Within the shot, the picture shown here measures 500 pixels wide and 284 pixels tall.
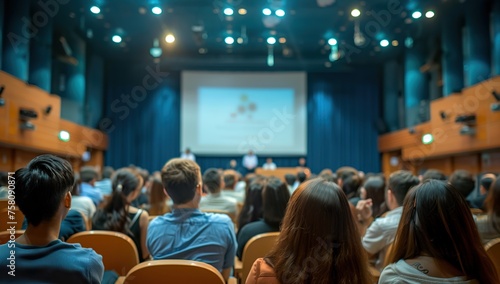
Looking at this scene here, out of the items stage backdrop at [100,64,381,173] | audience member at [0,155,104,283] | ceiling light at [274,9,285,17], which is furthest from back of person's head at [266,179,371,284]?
stage backdrop at [100,64,381,173]

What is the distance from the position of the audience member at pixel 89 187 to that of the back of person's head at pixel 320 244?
3.77m

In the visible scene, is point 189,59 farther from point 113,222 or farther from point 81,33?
point 113,222

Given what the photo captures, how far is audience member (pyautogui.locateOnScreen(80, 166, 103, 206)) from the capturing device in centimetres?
480

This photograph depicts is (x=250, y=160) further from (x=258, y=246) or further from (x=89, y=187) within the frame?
(x=258, y=246)

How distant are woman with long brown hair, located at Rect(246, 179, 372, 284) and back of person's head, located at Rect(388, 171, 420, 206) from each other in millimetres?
1581

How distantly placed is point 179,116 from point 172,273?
13582 mm

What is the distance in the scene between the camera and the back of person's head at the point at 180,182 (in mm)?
2502

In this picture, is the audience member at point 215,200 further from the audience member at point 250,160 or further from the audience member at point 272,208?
the audience member at point 250,160

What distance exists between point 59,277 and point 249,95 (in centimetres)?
1319

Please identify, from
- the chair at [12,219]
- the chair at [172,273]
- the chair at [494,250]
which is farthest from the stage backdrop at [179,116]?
the chair at [172,273]

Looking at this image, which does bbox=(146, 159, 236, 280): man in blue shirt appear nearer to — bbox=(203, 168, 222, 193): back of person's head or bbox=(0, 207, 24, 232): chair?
bbox=(0, 207, 24, 232): chair

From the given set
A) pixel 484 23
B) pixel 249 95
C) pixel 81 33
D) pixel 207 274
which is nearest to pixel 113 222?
pixel 207 274

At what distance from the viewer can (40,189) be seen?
4.68ft

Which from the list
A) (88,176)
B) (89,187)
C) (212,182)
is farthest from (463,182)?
(88,176)
